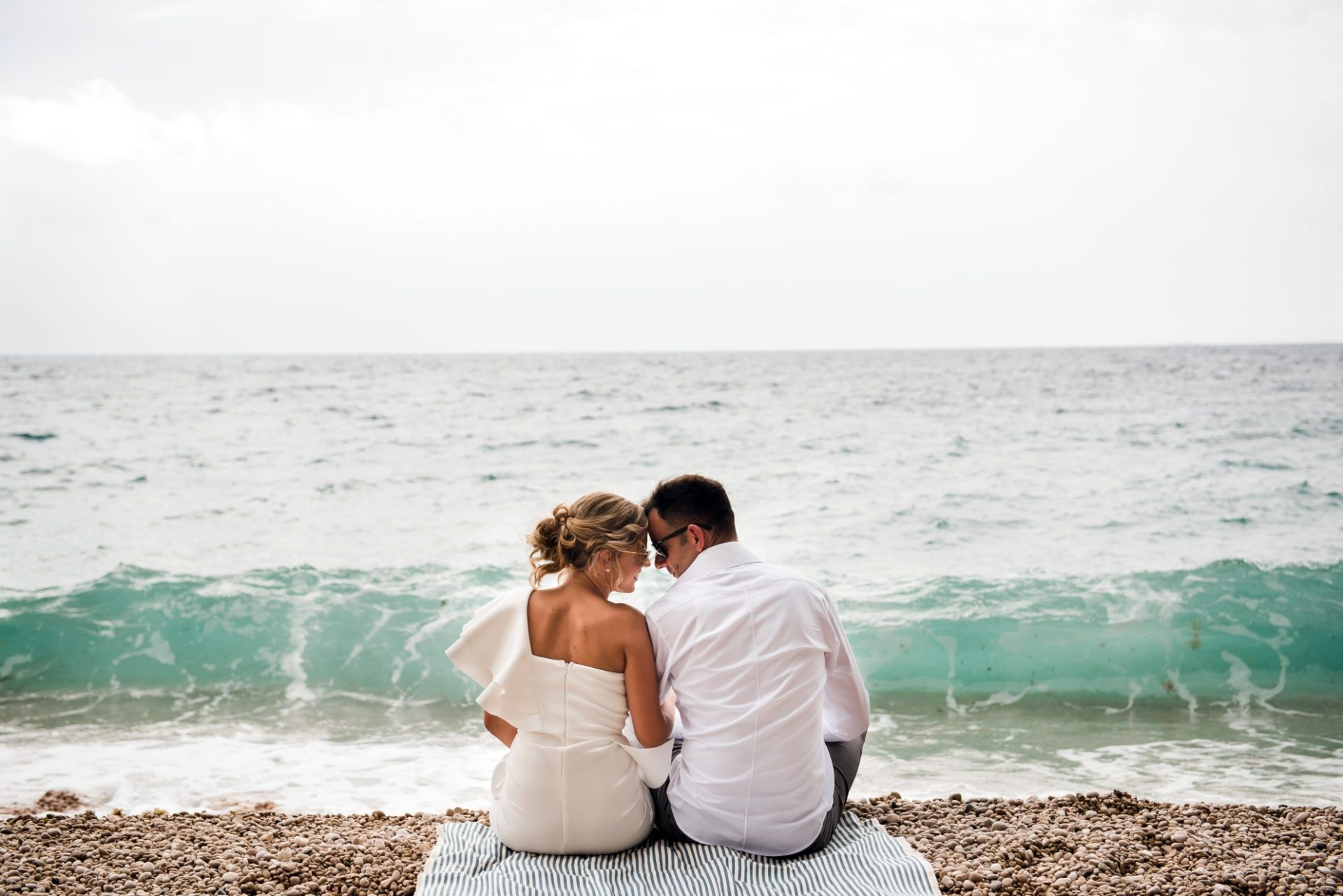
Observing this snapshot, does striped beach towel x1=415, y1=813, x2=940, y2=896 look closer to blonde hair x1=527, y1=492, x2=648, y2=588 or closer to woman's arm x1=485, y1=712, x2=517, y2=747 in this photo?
woman's arm x1=485, y1=712, x2=517, y2=747

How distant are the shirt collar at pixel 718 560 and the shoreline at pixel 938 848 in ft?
4.24

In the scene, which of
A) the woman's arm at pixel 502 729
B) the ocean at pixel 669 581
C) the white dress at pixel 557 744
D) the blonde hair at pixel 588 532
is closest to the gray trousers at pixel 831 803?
the white dress at pixel 557 744

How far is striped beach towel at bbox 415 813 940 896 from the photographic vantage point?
2.93m

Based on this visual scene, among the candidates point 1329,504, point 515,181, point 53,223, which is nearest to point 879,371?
point 515,181

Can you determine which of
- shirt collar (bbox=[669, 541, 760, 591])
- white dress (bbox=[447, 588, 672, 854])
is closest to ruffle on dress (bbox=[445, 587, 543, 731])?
white dress (bbox=[447, 588, 672, 854])

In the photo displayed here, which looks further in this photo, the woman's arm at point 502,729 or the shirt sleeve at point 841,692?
the woman's arm at point 502,729

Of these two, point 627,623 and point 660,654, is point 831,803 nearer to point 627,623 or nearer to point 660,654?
point 660,654

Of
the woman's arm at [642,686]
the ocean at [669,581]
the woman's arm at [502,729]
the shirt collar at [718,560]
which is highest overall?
the shirt collar at [718,560]

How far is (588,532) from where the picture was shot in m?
2.95

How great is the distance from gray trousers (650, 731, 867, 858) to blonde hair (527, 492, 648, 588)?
0.83 metres

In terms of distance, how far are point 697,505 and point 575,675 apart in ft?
2.25

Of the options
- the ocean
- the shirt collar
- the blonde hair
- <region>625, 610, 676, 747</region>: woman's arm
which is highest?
the blonde hair

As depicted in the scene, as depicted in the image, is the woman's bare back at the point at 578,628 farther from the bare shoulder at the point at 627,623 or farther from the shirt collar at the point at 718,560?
the shirt collar at the point at 718,560

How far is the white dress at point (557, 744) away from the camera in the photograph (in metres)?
3.01
